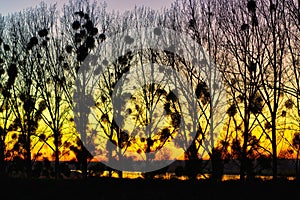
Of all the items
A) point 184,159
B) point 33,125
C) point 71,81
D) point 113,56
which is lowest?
point 184,159

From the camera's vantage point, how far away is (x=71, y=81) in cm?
2977

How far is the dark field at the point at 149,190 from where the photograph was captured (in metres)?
12.7

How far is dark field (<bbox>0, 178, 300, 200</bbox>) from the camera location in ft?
41.8

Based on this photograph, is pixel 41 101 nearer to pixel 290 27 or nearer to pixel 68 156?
pixel 68 156

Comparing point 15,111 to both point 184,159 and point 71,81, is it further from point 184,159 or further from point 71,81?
point 184,159

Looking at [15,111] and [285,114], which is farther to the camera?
[15,111]

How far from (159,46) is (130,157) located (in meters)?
7.89

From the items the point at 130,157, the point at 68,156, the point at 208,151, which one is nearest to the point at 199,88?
the point at 208,151

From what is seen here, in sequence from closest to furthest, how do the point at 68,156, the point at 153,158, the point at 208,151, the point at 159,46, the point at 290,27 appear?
the point at 290,27 < the point at 208,151 < the point at 159,46 < the point at 153,158 < the point at 68,156

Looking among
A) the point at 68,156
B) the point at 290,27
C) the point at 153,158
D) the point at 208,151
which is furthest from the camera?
the point at 68,156

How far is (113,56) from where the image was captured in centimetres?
3077

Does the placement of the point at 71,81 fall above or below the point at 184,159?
above

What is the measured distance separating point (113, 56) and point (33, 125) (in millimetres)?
7578

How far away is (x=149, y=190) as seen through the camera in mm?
13641
